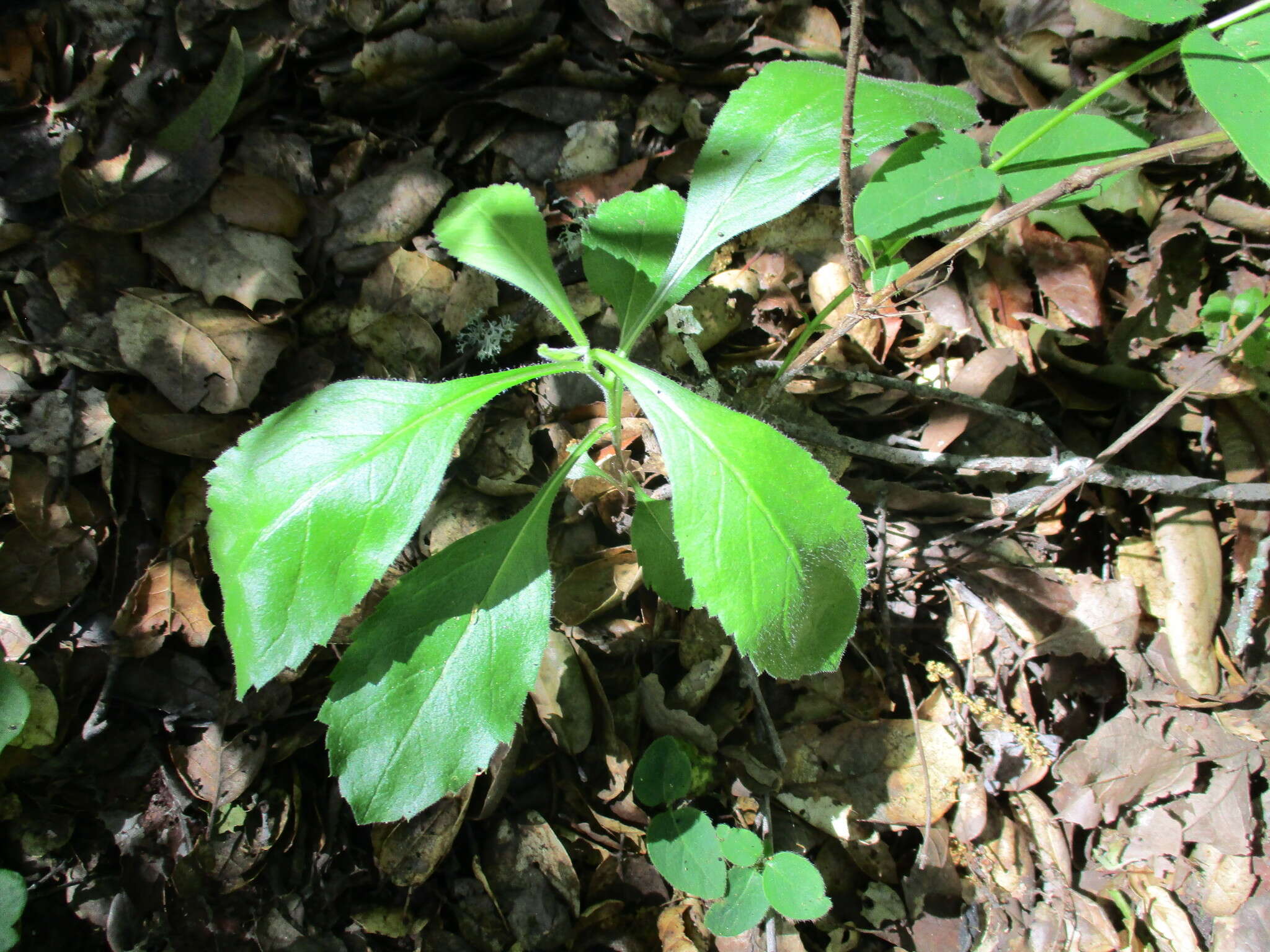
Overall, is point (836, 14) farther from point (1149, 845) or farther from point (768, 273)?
point (1149, 845)

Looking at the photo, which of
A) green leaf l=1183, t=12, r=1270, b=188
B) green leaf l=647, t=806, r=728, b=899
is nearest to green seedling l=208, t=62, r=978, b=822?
green leaf l=1183, t=12, r=1270, b=188

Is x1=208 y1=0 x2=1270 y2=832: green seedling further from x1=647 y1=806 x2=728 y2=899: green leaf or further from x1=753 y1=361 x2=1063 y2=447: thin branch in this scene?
x1=647 y1=806 x2=728 y2=899: green leaf

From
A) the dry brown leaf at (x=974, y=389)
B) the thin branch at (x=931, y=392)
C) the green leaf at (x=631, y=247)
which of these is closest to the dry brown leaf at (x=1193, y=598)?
the thin branch at (x=931, y=392)

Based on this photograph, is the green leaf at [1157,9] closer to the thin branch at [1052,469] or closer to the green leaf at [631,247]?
the green leaf at [631,247]

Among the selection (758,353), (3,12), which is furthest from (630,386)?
(3,12)

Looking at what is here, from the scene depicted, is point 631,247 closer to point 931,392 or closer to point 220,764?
point 931,392
